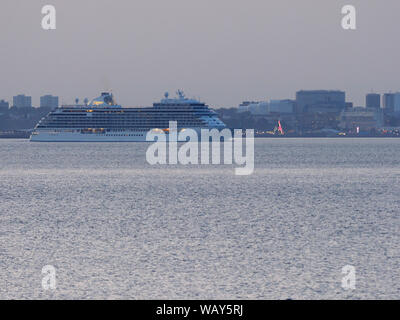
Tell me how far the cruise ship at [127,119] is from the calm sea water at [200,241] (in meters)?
88.3

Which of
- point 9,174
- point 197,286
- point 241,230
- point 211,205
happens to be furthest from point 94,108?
point 197,286

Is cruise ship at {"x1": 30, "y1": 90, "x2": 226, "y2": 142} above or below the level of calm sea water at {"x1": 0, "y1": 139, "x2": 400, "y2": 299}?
above

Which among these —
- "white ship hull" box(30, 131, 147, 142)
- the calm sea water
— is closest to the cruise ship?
"white ship hull" box(30, 131, 147, 142)

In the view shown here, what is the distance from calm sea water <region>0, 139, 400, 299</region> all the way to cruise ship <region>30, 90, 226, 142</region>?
88.3 metres

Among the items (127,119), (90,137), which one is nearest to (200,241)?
(127,119)

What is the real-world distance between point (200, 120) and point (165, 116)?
20.0ft

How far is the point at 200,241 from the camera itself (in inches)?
978

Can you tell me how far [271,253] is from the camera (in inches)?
885

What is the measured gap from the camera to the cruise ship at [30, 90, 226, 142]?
137m

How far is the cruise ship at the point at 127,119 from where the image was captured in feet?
449

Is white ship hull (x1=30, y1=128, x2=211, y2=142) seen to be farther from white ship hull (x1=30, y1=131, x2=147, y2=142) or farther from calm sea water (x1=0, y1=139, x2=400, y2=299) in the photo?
calm sea water (x1=0, y1=139, x2=400, y2=299)

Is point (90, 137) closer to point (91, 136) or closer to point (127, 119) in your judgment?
point (91, 136)

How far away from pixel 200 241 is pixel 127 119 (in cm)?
11414
